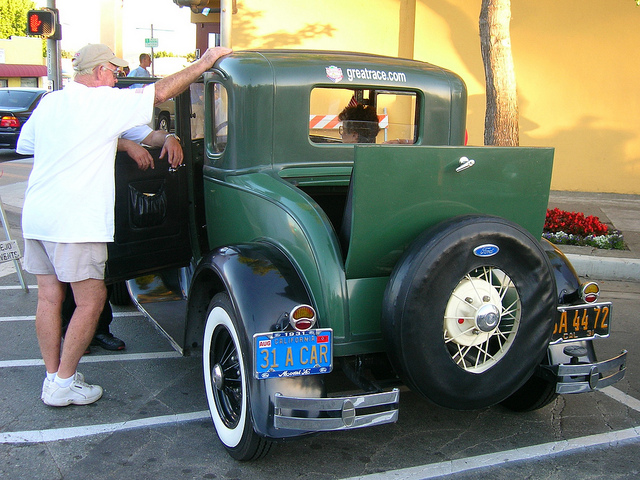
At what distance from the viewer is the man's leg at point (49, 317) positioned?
367 cm

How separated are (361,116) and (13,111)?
14311 millimetres

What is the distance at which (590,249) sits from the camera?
23.6ft

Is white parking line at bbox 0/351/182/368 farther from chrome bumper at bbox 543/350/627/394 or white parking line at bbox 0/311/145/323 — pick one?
chrome bumper at bbox 543/350/627/394

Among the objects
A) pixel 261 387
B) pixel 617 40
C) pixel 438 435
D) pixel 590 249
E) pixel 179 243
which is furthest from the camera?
pixel 617 40

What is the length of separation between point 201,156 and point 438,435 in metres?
2.37

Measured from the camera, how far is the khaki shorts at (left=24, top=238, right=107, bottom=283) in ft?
11.4

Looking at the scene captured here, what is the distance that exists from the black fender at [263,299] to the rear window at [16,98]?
15.6 meters

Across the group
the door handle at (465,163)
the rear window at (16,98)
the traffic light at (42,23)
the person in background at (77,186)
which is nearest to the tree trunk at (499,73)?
the person in background at (77,186)

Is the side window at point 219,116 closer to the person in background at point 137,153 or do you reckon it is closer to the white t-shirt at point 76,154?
the person in background at point 137,153

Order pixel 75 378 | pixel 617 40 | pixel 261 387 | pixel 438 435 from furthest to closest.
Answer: pixel 617 40
pixel 75 378
pixel 438 435
pixel 261 387

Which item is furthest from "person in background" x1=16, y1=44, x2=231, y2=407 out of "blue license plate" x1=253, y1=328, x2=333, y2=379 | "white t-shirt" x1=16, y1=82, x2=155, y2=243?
"blue license plate" x1=253, y1=328, x2=333, y2=379

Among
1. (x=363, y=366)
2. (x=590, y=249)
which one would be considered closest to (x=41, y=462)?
(x=363, y=366)

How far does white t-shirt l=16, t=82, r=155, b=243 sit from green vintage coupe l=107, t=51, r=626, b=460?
1.62 feet

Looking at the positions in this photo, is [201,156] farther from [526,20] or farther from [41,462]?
[526,20]
